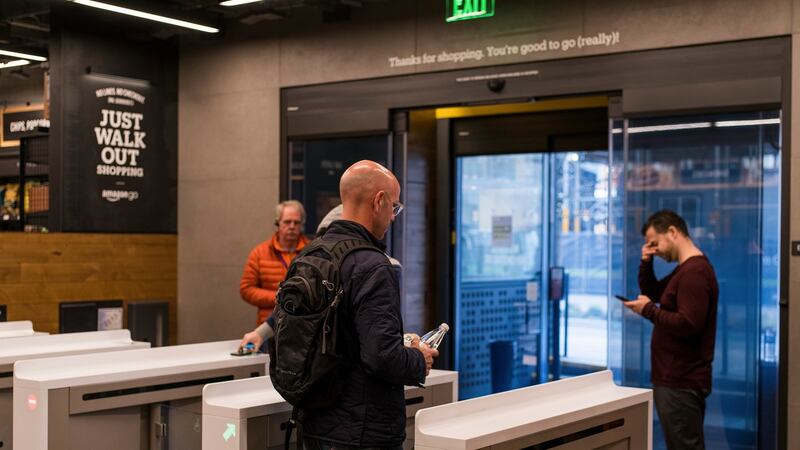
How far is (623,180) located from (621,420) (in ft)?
9.46

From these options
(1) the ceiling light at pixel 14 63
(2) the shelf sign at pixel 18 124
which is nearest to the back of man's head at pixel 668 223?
(1) the ceiling light at pixel 14 63

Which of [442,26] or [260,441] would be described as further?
[442,26]

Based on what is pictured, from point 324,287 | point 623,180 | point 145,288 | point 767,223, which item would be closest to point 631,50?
point 623,180

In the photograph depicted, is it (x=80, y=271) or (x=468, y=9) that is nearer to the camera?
(x=468, y=9)

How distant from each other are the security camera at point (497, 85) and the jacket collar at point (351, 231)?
3822 mm

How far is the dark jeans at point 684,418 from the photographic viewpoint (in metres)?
4.45

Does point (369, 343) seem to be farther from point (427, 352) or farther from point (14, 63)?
point (14, 63)

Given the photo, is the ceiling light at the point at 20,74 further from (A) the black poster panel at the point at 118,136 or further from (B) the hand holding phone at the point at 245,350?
(B) the hand holding phone at the point at 245,350

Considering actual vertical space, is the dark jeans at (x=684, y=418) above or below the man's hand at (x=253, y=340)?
below

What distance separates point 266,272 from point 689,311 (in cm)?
251

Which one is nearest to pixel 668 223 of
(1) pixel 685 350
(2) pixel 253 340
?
(1) pixel 685 350

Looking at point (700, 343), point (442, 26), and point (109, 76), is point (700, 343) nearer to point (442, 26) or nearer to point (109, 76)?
A: point (442, 26)

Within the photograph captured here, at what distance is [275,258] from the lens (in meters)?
5.75

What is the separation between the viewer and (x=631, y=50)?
20.0 ft
